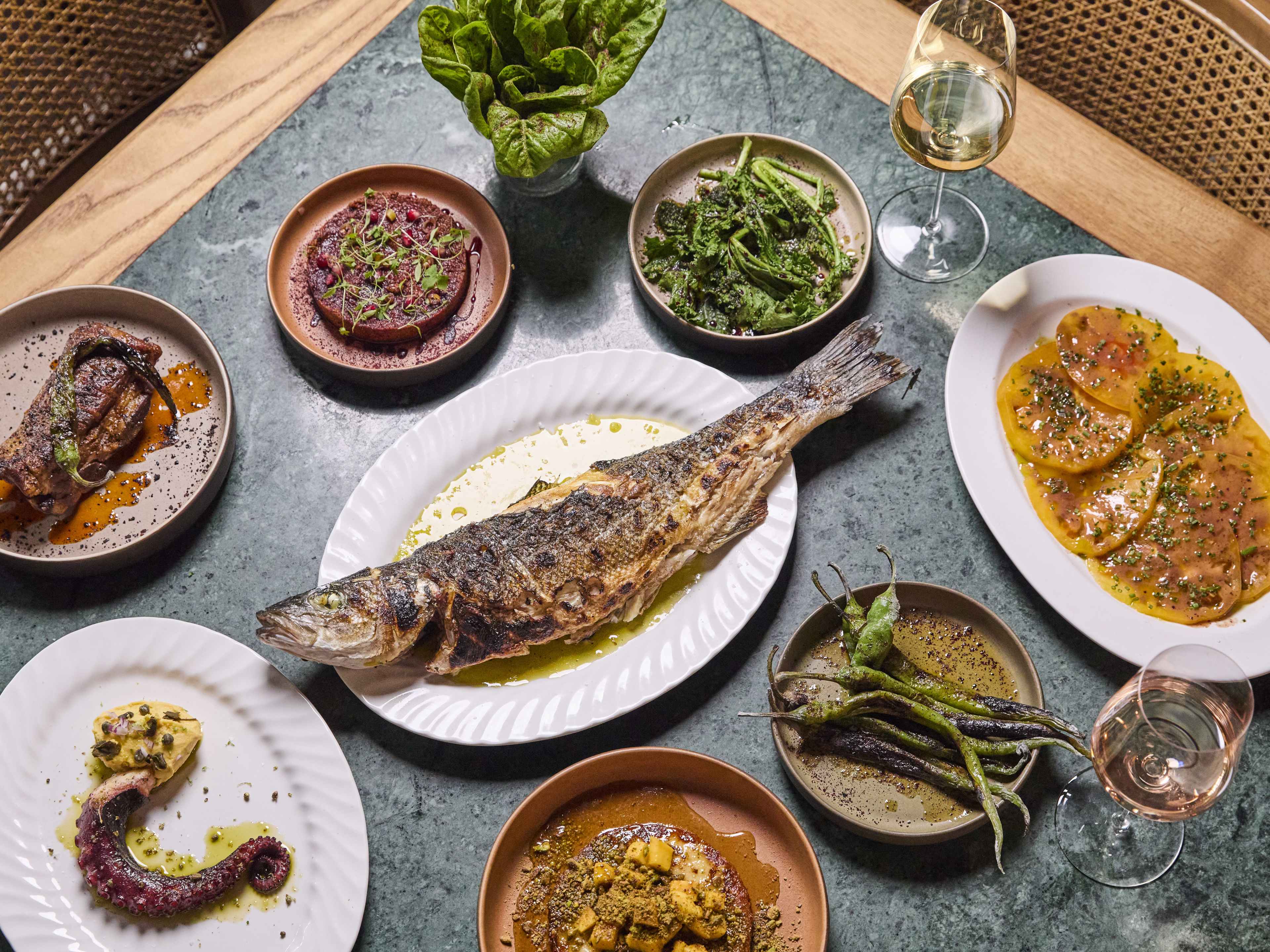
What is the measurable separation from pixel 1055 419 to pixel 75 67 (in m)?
3.41

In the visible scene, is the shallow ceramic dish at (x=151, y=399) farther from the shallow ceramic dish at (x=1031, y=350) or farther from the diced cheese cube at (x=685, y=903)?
the shallow ceramic dish at (x=1031, y=350)

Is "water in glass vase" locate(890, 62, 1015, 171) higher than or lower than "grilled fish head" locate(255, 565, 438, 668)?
higher

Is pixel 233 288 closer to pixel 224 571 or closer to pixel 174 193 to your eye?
pixel 174 193

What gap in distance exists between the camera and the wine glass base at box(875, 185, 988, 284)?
333cm

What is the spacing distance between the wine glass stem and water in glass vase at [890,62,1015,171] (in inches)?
12.8

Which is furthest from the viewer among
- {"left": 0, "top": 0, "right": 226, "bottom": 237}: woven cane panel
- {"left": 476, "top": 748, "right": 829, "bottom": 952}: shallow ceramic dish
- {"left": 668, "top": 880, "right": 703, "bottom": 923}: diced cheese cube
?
{"left": 0, "top": 0, "right": 226, "bottom": 237}: woven cane panel

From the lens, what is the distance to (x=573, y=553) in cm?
288

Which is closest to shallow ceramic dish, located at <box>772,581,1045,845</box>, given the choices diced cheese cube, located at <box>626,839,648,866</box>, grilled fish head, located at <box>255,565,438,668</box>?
diced cheese cube, located at <box>626,839,648,866</box>

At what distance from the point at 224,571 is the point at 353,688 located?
0.61m

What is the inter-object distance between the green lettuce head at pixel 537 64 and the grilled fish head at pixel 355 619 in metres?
1.25

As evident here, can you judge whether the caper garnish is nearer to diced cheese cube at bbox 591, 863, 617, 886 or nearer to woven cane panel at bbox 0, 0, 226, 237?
diced cheese cube at bbox 591, 863, 617, 886

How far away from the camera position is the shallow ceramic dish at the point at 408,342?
3242 mm

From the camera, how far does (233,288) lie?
11.3 feet

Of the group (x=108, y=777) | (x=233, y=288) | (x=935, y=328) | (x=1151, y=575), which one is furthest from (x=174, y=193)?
(x=1151, y=575)
